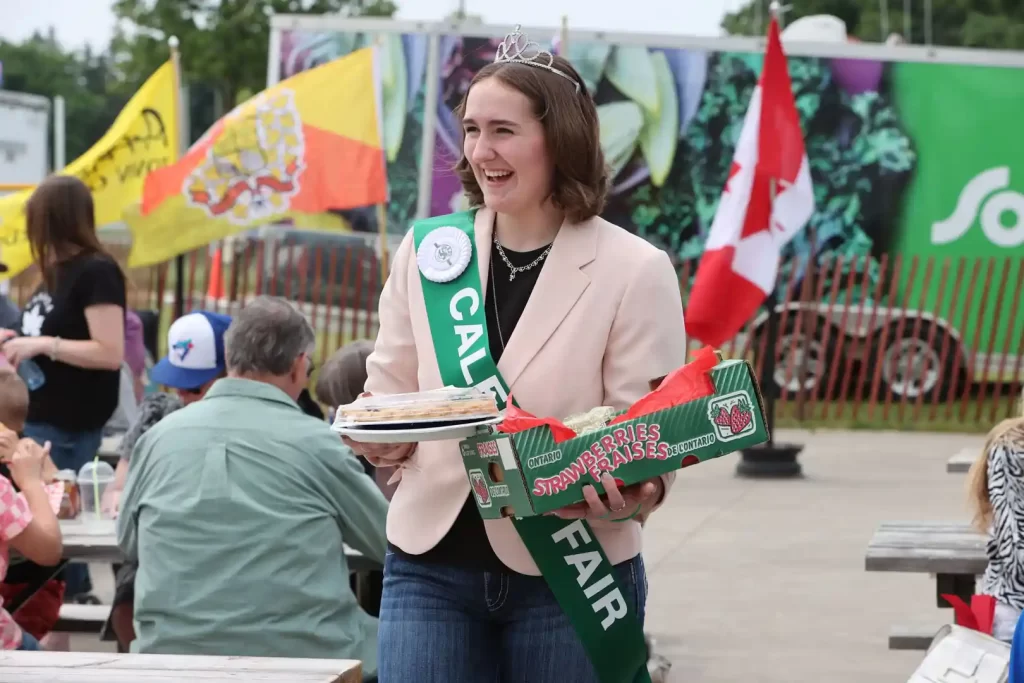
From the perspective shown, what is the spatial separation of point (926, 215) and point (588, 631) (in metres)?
13.2

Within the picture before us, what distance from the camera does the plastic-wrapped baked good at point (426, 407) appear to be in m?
2.57

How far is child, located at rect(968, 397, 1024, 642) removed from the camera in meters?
4.48

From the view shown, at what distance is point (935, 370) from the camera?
14969mm

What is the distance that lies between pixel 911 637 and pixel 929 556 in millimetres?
929

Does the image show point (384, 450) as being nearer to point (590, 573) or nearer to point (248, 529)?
point (590, 573)

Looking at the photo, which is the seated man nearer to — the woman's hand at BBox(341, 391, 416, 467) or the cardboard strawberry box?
the woman's hand at BBox(341, 391, 416, 467)

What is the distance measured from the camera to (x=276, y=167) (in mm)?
9984

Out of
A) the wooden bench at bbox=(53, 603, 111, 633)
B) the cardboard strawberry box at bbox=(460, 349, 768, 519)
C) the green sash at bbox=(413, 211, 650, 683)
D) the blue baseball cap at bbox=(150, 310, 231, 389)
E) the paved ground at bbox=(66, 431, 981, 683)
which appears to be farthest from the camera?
the paved ground at bbox=(66, 431, 981, 683)

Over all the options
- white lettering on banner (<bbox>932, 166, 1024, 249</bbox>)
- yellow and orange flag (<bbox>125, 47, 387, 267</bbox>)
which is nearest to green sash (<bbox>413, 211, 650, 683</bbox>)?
yellow and orange flag (<bbox>125, 47, 387, 267</bbox>)

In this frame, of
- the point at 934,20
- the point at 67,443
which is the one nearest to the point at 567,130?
the point at 67,443

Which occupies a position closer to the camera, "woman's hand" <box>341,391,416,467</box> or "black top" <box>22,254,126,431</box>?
"woman's hand" <box>341,391,416,467</box>

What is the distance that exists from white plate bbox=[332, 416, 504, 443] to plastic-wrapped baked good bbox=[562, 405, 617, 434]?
0.12 metres

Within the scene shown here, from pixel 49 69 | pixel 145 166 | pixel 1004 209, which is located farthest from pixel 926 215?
pixel 49 69

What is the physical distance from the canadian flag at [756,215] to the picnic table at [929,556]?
4363 mm
